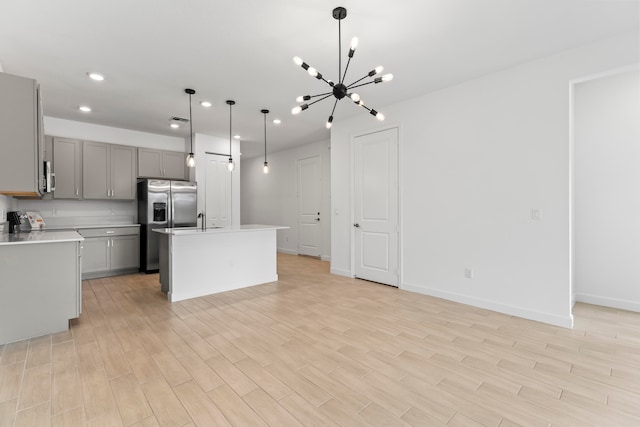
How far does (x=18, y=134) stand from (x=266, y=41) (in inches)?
94.3

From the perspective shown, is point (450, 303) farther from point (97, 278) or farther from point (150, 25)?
point (97, 278)

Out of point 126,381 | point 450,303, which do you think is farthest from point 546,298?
point 126,381

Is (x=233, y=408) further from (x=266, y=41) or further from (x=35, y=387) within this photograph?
(x=266, y=41)

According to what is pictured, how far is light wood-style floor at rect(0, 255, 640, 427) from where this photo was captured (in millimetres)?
1756

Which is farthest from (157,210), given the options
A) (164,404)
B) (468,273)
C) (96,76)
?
(468,273)

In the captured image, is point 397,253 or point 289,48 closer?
point 289,48

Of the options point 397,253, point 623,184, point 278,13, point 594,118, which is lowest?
point 397,253

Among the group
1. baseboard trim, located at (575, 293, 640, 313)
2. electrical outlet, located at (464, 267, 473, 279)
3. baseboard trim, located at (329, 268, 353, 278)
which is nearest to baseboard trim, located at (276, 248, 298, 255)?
baseboard trim, located at (329, 268, 353, 278)

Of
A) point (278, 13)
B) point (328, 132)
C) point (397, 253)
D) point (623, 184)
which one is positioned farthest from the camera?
point (328, 132)

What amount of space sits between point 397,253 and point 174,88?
3.92m

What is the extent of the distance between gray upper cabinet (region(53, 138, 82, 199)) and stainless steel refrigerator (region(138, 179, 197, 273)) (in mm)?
951

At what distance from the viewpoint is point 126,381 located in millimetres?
2061

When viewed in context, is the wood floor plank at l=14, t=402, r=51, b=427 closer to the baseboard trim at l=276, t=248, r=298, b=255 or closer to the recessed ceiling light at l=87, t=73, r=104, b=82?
the recessed ceiling light at l=87, t=73, r=104, b=82

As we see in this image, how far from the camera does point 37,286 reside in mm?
2816
